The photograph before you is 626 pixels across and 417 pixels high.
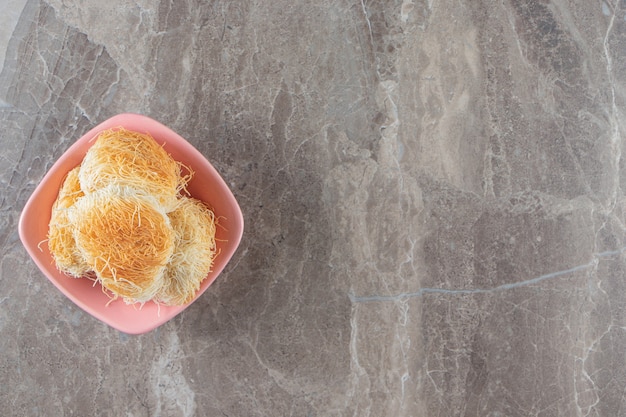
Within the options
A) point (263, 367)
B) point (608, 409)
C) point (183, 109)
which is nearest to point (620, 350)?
point (608, 409)

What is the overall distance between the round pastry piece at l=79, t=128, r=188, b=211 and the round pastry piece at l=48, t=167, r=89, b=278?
0.03 metres

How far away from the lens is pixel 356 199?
112 cm

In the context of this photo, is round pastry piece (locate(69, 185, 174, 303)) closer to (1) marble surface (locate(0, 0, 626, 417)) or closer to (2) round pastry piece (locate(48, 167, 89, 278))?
(2) round pastry piece (locate(48, 167, 89, 278))

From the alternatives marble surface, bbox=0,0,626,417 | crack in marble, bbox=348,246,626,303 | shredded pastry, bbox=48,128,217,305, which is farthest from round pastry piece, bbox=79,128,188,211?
crack in marble, bbox=348,246,626,303

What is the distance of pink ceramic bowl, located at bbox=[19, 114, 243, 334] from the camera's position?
3.10 feet

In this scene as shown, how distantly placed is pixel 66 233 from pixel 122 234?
0.39 ft

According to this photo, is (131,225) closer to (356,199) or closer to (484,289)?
(356,199)

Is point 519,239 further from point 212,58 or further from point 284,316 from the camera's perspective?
point 212,58

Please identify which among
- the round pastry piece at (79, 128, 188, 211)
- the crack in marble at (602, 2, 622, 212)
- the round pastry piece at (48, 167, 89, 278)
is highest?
the crack in marble at (602, 2, 622, 212)

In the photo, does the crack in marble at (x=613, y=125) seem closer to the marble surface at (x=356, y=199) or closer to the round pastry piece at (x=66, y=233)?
the marble surface at (x=356, y=199)

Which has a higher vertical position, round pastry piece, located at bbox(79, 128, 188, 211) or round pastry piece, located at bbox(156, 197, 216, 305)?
round pastry piece, located at bbox(79, 128, 188, 211)

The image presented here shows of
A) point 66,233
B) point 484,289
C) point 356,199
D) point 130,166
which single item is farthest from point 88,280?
point 484,289

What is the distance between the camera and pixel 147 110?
110cm

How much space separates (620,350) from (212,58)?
1.00 m
